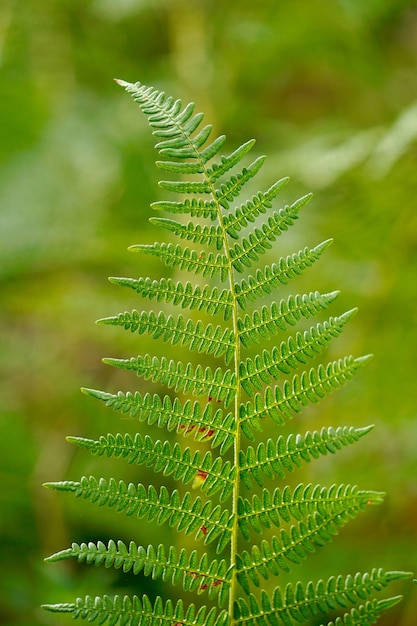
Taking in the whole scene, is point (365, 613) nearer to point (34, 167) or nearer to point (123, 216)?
point (123, 216)

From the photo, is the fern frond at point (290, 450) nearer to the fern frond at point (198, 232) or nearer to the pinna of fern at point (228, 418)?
the pinna of fern at point (228, 418)

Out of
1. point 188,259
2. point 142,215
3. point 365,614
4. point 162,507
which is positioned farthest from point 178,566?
point 142,215

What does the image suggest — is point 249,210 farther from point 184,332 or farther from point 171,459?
point 171,459

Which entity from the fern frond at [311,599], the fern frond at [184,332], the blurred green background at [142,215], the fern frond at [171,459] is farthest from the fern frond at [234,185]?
the blurred green background at [142,215]

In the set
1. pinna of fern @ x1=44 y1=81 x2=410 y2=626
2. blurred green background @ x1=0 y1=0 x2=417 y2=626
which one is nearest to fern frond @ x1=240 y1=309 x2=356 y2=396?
pinna of fern @ x1=44 y1=81 x2=410 y2=626

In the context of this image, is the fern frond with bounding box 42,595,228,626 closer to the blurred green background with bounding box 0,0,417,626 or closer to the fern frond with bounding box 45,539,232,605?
the fern frond with bounding box 45,539,232,605
